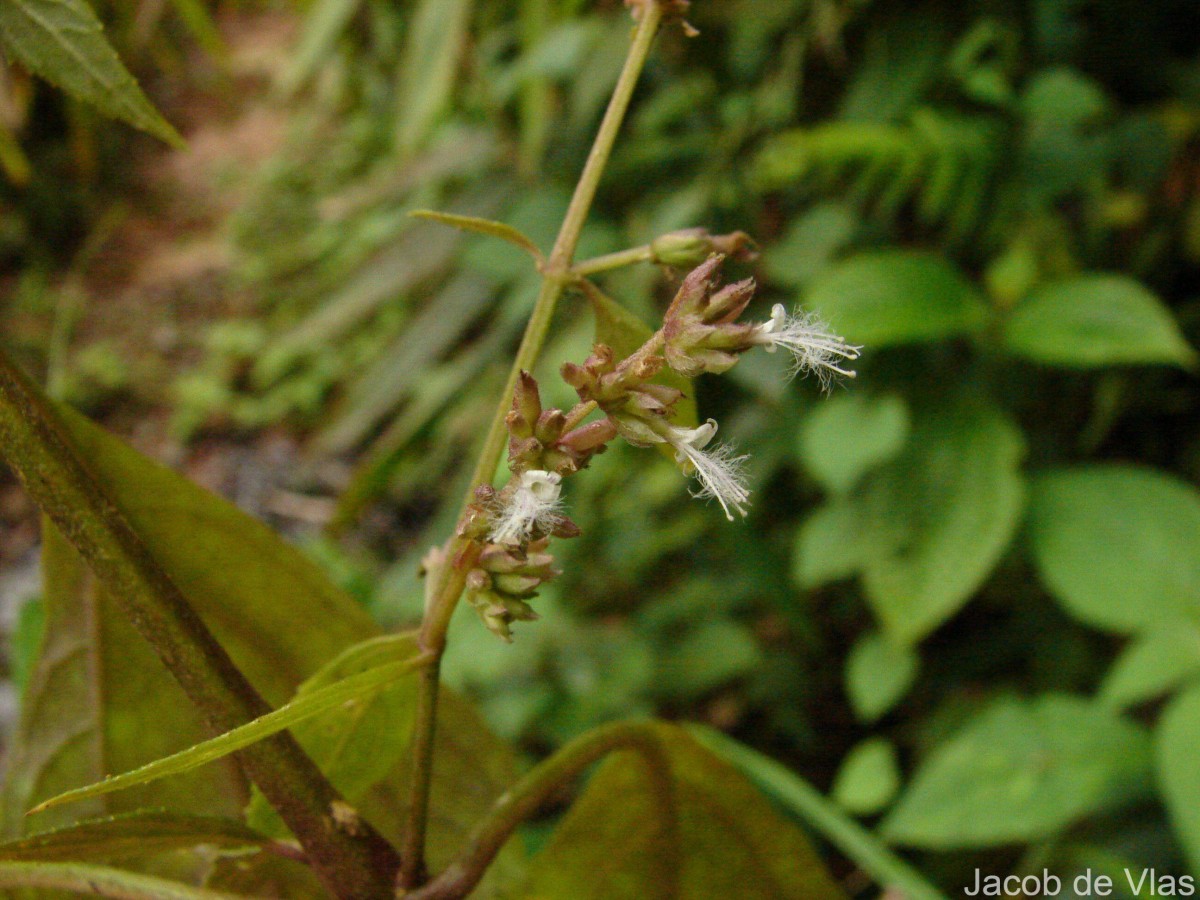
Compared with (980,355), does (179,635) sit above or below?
above

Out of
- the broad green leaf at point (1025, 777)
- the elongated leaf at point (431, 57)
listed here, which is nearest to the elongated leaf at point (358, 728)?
the broad green leaf at point (1025, 777)

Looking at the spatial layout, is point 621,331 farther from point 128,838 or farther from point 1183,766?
point 1183,766

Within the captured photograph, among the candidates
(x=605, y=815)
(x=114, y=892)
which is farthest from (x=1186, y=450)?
(x=114, y=892)

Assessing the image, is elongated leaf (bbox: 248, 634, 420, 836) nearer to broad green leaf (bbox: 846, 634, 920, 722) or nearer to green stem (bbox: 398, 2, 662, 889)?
green stem (bbox: 398, 2, 662, 889)

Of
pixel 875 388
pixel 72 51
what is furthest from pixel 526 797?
pixel 875 388

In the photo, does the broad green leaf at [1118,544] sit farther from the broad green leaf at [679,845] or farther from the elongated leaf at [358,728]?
the elongated leaf at [358,728]

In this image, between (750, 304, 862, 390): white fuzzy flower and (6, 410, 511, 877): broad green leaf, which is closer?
(750, 304, 862, 390): white fuzzy flower

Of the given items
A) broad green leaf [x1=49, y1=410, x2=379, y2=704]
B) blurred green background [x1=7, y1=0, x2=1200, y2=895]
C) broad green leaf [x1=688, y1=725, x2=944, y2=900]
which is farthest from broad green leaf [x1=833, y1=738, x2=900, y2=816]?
broad green leaf [x1=49, y1=410, x2=379, y2=704]

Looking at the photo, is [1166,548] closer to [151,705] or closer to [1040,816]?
[1040,816]
